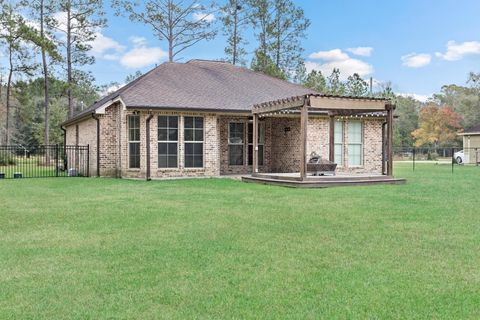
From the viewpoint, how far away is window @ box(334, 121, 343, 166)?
1805cm

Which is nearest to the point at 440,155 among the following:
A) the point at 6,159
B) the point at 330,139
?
the point at 330,139

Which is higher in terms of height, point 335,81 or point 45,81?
point 335,81

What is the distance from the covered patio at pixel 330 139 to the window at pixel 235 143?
3.85ft

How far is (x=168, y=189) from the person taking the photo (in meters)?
12.2

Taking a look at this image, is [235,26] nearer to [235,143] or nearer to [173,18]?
[173,18]

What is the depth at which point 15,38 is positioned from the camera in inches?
1156

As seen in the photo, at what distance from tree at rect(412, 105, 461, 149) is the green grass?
141 feet

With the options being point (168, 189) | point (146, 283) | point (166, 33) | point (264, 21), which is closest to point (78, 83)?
point (166, 33)

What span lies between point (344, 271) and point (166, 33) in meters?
28.2

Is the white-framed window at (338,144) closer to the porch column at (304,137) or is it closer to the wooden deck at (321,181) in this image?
the wooden deck at (321,181)

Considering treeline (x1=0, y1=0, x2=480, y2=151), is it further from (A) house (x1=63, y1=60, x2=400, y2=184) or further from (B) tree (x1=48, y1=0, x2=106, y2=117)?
(A) house (x1=63, y1=60, x2=400, y2=184)

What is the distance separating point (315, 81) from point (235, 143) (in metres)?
19.3

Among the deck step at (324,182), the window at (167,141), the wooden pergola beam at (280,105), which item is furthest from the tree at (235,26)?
the deck step at (324,182)

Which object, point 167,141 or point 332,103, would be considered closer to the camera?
point 332,103
